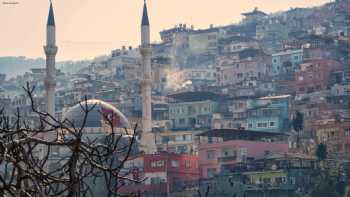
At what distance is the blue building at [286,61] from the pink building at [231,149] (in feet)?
59.9

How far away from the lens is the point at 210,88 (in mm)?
64438

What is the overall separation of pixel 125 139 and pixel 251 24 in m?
46.1

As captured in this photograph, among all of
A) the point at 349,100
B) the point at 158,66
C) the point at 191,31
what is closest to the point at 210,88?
the point at 158,66

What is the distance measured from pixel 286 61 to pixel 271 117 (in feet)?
44.3

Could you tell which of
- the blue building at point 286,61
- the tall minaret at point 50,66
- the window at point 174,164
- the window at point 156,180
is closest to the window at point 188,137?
the window at point 174,164

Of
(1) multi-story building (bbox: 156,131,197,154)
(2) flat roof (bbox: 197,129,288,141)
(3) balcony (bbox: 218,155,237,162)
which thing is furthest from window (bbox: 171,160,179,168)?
(1) multi-story building (bbox: 156,131,197,154)

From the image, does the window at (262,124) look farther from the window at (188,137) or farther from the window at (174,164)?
the window at (174,164)

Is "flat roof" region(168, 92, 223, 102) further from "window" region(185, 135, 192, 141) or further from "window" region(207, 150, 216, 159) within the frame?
"window" region(207, 150, 216, 159)

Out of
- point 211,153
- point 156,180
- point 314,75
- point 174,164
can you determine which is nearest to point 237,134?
point 211,153

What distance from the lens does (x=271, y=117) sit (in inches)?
2044

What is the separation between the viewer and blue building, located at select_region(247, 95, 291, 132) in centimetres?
5166

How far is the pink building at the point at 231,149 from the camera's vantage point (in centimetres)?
4379

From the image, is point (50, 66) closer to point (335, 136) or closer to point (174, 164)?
point (174, 164)

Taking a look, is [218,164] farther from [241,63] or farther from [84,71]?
[84,71]
